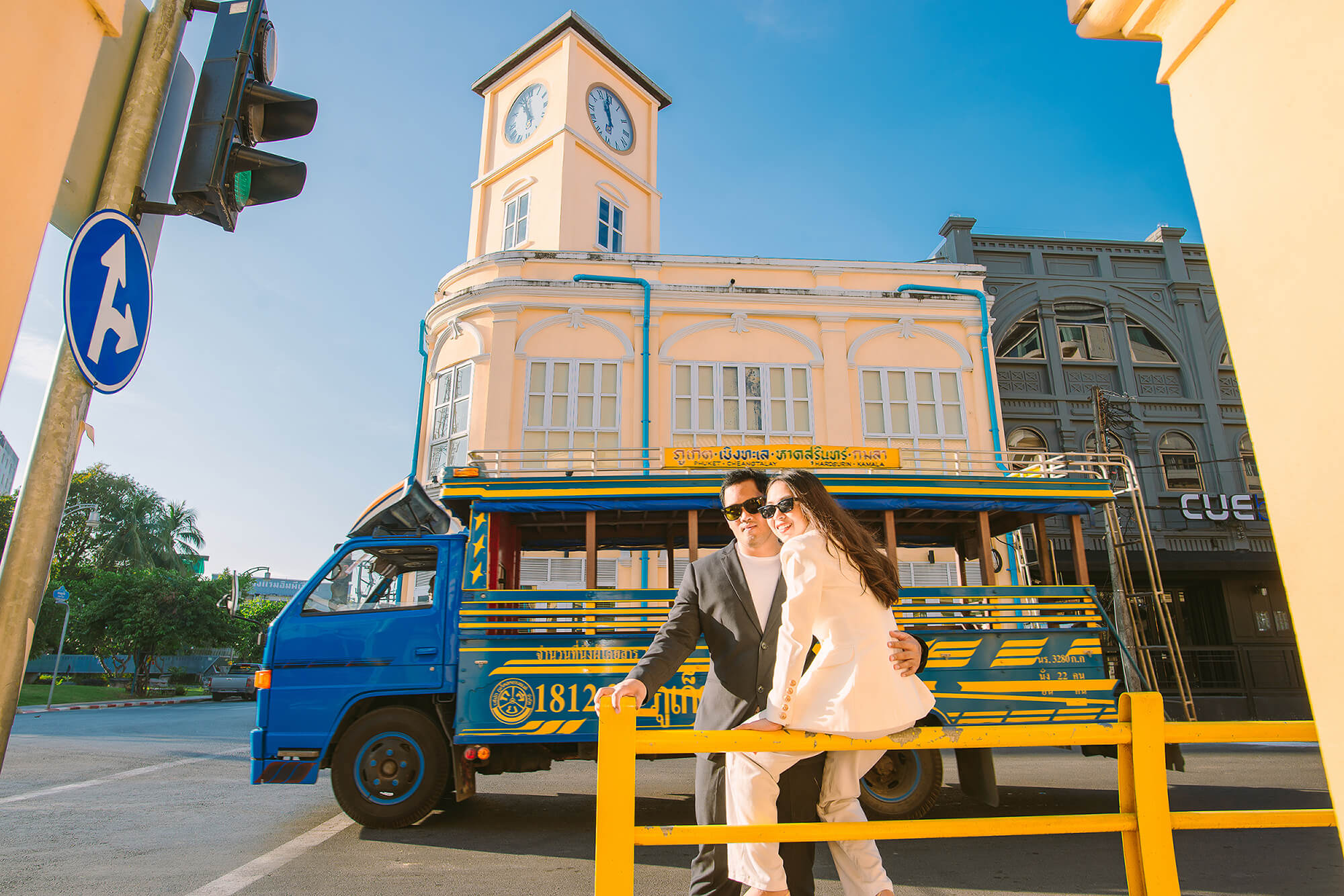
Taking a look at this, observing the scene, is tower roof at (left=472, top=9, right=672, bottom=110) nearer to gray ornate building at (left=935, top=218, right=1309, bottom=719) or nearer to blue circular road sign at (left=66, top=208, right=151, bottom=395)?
gray ornate building at (left=935, top=218, right=1309, bottom=719)

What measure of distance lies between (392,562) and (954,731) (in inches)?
254

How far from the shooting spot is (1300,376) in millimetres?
2143

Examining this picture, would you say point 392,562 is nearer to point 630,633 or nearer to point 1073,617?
point 630,633

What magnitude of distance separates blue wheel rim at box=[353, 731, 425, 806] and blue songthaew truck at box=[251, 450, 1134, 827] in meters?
0.01

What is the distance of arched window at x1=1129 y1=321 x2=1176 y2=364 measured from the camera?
783 inches

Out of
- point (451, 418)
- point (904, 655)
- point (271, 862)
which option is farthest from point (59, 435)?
point (451, 418)

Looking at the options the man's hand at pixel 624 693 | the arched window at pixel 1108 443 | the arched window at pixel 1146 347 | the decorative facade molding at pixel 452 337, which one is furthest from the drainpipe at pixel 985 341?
the man's hand at pixel 624 693

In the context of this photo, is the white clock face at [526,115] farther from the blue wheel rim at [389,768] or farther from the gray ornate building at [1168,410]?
the blue wheel rim at [389,768]

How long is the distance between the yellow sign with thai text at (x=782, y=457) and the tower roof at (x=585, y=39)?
13867 millimetres

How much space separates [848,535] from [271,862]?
5001 mm

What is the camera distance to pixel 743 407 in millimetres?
14977

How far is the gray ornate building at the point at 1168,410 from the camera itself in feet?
57.1

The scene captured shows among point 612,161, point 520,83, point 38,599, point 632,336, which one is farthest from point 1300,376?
point 520,83

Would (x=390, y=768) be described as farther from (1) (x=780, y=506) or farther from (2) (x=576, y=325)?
(2) (x=576, y=325)
